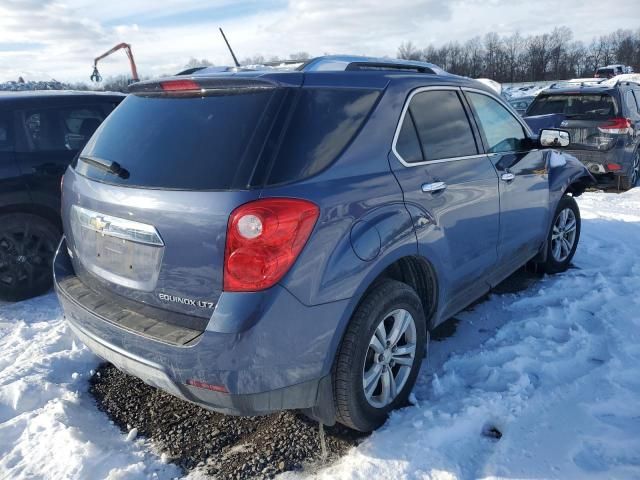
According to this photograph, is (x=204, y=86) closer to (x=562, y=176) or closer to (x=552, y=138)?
(x=552, y=138)

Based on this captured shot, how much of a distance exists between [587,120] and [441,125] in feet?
21.2

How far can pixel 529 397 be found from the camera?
289 cm

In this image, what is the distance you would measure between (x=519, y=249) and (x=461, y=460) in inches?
82.2

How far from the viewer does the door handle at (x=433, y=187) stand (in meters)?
2.84

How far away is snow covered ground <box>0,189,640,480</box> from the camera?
8.02 ft

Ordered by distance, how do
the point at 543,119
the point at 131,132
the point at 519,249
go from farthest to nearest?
the point at 543,119 → the point at 519,249 → the point at 131,132

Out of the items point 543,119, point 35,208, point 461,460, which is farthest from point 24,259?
point 543,119

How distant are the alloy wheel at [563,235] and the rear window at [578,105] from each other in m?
4.40

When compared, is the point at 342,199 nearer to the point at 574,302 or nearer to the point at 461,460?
the point at 461,460

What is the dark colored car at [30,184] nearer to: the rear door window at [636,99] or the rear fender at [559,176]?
the rear fender at [559,176]

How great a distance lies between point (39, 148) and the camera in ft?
15.4

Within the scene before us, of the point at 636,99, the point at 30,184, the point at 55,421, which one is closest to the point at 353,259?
the point at 55,421

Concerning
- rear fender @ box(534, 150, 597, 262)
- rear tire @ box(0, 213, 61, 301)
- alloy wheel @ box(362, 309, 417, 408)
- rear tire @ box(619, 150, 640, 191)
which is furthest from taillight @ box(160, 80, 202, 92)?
rear tire @ box(619, 150, 640, 191)

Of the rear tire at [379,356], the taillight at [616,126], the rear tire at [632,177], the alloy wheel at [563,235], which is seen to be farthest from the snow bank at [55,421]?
the rear tire at [632,177]
